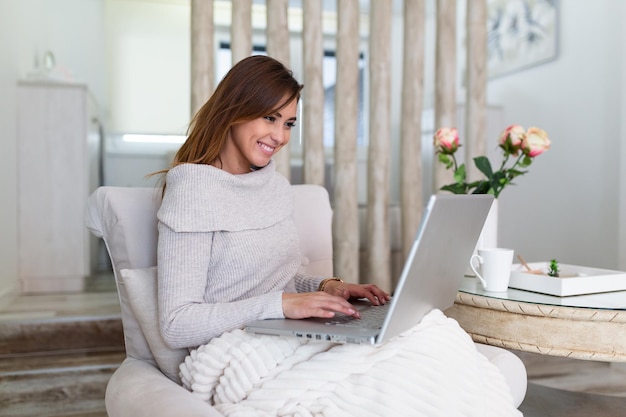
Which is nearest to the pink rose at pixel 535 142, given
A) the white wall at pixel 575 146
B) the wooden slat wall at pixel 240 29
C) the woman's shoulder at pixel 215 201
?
the woman's shoulder at pixel 215 201

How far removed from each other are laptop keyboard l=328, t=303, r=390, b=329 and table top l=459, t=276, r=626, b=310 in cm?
41

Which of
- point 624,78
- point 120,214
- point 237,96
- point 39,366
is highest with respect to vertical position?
point 624,78

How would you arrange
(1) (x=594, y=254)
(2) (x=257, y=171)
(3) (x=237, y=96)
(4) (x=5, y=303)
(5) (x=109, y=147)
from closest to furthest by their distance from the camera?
(3) (x=237, y=96) → (2) (x=257, y=171) → (4) (x=5, y=303) → (1) (x=594, y=254) → (5) (x=109, y=147)

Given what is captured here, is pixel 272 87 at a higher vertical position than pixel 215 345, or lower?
higher

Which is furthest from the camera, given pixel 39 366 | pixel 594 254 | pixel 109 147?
pixel 109 147

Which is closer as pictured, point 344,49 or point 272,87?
point 272,87

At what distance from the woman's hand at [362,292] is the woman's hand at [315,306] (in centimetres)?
22

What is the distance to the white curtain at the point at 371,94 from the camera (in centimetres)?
276

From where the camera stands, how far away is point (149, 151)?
5.28 metres

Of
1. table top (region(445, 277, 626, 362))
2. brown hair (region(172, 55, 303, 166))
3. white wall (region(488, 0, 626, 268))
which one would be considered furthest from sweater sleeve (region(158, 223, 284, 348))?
white wall (region(488, 0, 626, 268))

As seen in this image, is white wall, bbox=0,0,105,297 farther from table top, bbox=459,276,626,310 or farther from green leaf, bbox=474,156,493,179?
table top, bbox=459,276,626,310

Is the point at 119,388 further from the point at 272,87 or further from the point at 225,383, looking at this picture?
the point at 272,87

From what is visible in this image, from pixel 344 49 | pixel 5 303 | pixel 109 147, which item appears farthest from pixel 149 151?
pixel 344 49

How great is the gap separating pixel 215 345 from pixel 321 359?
Result: 0.65ft
